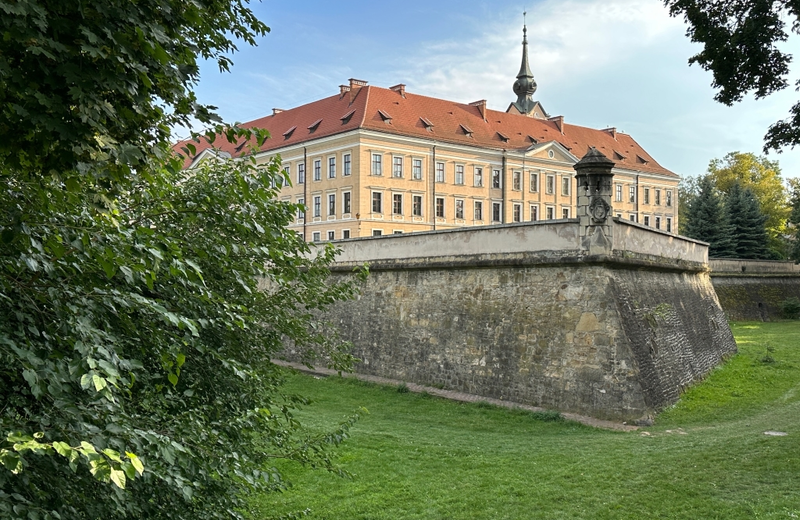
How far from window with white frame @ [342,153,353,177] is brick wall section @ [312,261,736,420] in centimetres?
2001

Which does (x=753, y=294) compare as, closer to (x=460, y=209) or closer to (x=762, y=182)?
(x=460, y=209)

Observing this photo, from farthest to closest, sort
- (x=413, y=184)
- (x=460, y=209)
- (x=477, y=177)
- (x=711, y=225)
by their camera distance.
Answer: (x=477, y=177), (x=460, y=209), (x=711, y=225), (x=413, y=184)

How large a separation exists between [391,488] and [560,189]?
41.7 m

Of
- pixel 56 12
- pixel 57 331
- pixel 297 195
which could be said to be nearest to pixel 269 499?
pixel 57 331

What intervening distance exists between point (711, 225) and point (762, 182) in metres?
18.7

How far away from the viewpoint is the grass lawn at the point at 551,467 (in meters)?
7.62

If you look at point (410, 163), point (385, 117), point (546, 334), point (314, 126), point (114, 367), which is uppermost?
point (385, 117)

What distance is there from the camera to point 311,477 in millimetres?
9156

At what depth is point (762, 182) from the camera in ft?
180

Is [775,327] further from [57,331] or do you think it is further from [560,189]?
[57,331]

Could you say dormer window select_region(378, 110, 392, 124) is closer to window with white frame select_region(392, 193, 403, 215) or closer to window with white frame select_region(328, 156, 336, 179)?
window with white frame select_region(328, 156, 336, 179)

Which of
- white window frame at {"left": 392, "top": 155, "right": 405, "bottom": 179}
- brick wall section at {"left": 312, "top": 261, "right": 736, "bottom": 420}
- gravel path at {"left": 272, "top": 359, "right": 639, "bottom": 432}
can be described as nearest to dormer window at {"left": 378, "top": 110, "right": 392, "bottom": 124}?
white window frame at {"left": 392, "top": 155, "right": 405, "bottom": 179}

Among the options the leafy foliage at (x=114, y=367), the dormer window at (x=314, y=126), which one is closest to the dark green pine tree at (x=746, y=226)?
the dormer window at (x=314, y=126)

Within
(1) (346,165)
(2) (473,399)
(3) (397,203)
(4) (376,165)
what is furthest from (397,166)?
(2) (473,399)
